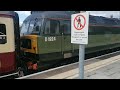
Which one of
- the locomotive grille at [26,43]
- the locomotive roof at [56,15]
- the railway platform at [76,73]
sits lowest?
the railway platform at [76,73]

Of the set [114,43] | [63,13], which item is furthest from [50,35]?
[114,43]

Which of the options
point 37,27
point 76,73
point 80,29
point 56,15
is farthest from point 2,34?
point 56,15

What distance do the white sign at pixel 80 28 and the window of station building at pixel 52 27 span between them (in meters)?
4.85

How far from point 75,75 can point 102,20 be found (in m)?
8.01

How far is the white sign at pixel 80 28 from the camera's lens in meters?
4.62

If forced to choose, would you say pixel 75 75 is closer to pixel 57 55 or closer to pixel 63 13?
pixel 57 55

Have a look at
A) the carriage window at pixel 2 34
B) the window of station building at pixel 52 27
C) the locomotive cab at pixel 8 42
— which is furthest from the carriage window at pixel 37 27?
the carriage window at pixel 2 34

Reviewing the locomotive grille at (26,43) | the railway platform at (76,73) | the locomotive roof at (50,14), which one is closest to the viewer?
the railway platform at (76,73)

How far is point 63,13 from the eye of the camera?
10773mm

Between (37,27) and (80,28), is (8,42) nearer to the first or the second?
(37,27)

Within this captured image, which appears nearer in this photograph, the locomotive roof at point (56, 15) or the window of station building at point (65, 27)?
the locomotive roof at point (56, 15)

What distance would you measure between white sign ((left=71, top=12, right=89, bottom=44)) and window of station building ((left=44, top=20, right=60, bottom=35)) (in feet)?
15.9

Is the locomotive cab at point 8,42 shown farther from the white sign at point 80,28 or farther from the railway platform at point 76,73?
the white sign at point 80,28

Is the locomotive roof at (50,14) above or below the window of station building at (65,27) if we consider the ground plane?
above
